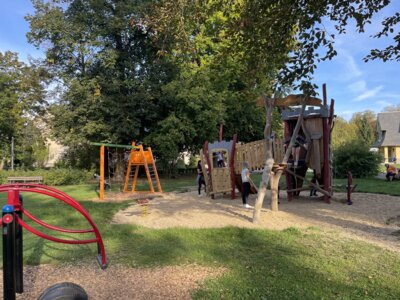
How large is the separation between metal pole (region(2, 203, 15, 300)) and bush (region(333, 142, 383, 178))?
21.4 m

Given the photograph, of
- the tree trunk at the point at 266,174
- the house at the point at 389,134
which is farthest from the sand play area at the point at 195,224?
the house at the point at 389,134

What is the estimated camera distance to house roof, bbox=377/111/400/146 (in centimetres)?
5169

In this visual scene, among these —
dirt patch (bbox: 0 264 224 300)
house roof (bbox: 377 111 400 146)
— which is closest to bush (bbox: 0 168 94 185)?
dirt patch (bbox: 0 264 224 300)

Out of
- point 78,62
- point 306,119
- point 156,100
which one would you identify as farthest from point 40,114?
point 306,119

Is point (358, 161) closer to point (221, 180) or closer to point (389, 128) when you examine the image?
point (221, 180)

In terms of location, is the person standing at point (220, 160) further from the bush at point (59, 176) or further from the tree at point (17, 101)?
the tree at point (17, 101)

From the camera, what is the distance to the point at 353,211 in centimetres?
1062

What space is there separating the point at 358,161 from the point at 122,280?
785 inches

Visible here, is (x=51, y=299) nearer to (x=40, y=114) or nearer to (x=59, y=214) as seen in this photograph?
(x=59, y=214)

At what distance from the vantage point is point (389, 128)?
5353 centimetres

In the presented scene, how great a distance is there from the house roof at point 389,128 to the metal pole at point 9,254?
54.5 metres

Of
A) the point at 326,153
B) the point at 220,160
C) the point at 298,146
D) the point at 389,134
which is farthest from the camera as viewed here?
the point at 389,134

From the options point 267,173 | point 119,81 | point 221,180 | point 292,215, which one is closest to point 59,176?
point 119,81

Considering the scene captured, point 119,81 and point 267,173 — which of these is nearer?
point 267,173
